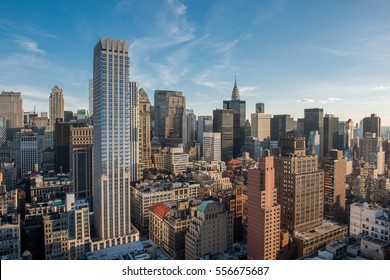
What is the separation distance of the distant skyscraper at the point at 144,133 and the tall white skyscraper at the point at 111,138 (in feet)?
26.4

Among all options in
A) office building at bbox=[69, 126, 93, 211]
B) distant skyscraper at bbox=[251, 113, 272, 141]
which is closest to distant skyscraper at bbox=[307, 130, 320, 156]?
distant skyscraper at bbox=[251, 113, 272, 141]

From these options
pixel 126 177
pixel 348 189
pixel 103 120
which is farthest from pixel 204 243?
pixel 348 189

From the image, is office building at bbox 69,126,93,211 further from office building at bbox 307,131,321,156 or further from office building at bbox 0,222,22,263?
office building at bbox 307,131,321,156

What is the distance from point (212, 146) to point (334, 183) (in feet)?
34.3

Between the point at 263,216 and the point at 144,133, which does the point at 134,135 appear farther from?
the point at 263,216

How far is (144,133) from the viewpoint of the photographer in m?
19.2

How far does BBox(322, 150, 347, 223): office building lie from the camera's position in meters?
11.6

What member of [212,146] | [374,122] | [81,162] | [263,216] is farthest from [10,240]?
[212,146]

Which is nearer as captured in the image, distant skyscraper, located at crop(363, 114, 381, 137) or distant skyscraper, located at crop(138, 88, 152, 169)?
distant skyscraper, located at crop(363, 114, 381, 137)

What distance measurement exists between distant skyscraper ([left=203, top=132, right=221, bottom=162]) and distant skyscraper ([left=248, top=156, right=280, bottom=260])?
42.5ft

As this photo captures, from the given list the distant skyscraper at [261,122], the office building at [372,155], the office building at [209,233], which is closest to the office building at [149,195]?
the office building at [209,233]

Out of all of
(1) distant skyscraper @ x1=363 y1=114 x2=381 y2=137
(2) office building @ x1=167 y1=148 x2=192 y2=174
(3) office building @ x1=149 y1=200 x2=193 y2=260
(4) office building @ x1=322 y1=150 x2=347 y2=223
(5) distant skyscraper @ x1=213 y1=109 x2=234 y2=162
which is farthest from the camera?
(2) office building @ x1=167 y1=148 x2=192 y2=174

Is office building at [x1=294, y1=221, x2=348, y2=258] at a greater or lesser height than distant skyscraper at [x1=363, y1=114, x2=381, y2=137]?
lesser
